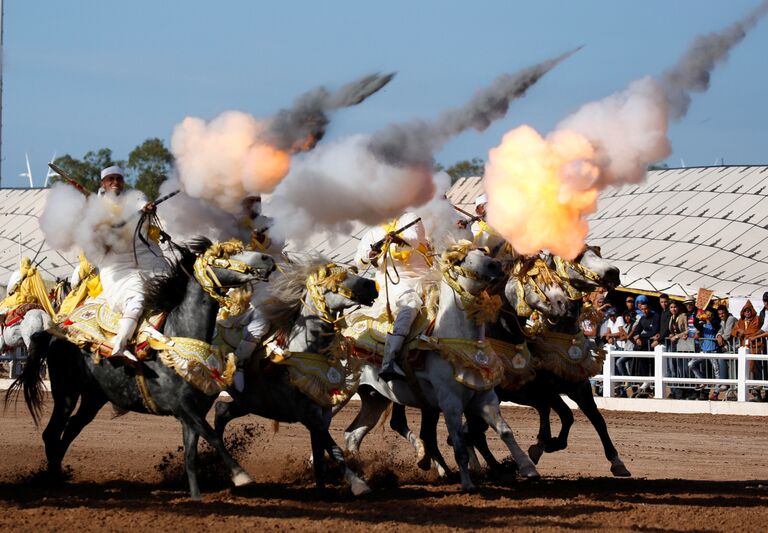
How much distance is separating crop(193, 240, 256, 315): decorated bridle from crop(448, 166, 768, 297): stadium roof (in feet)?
48.9

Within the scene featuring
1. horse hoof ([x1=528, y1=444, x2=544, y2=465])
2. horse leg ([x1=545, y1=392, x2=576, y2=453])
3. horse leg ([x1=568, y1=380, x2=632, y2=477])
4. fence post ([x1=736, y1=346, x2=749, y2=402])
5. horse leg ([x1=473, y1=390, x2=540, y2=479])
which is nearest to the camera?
horse leg ([x1=473, y1=390, x2=540, y2=479])

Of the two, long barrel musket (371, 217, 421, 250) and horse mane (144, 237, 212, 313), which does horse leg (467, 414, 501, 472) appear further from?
horse mane (144, 237, 212, 313)

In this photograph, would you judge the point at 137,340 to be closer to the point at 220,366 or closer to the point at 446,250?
the point at 220,366

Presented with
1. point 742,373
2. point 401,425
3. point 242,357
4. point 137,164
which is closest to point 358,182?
point 242,357

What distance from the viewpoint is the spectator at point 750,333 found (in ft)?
74.1

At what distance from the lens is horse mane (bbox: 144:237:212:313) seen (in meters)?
12.3

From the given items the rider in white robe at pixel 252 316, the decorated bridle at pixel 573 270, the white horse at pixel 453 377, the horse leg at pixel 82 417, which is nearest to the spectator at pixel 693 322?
the decorated bridle at pixel 573 270

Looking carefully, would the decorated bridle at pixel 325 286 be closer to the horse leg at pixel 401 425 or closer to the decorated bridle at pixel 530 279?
the decorated bridle at pixel 530 279

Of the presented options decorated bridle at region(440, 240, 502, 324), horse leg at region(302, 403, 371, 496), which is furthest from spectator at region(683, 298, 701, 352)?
horse leg at region(302, 403, 371, 496)

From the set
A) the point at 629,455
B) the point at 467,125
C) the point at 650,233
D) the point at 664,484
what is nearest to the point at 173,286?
the point at 467,125

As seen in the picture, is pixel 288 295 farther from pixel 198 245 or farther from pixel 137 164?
pixel 137 164

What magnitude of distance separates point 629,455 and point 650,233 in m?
16.5

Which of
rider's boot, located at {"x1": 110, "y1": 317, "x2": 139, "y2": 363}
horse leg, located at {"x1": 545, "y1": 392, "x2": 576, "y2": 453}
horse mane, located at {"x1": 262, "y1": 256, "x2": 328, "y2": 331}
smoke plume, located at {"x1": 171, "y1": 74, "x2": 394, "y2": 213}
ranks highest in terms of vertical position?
smoke plume, located at {"x1": 171, "y1": 74, "x2": 394, "y2": 213}

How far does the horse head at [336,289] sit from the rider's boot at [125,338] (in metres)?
1.71
